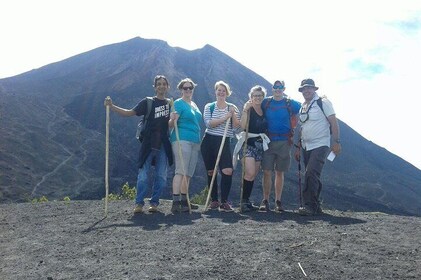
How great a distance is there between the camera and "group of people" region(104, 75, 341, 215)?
296 inches

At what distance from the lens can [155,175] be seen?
7.66 m

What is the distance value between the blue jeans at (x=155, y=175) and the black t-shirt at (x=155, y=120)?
18 cm

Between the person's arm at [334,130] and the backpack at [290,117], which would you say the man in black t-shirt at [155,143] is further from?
the person's arm at [334,130]

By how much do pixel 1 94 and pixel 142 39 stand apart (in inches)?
1136

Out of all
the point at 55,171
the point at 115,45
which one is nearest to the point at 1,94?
the point at 55,171

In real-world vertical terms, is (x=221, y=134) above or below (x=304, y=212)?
above

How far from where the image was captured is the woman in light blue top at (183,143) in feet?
24.7

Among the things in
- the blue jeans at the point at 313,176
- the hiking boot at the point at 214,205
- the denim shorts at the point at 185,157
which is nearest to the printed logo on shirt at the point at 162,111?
the denim shorts at the point at 185,157

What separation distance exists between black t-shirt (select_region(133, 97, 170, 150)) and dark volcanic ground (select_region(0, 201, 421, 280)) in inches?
47.8

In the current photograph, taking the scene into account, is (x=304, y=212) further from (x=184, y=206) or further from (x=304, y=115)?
(x=184, y=206)

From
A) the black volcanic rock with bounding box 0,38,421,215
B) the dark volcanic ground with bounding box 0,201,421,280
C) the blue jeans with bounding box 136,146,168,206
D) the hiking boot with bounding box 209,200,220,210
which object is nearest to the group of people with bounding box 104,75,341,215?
the blue jeans with bounding box 136,146,168,206

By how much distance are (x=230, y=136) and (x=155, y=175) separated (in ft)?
4.61

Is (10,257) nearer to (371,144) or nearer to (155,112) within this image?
(155,112)

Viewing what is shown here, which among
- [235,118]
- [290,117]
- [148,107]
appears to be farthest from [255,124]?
[148,107]
